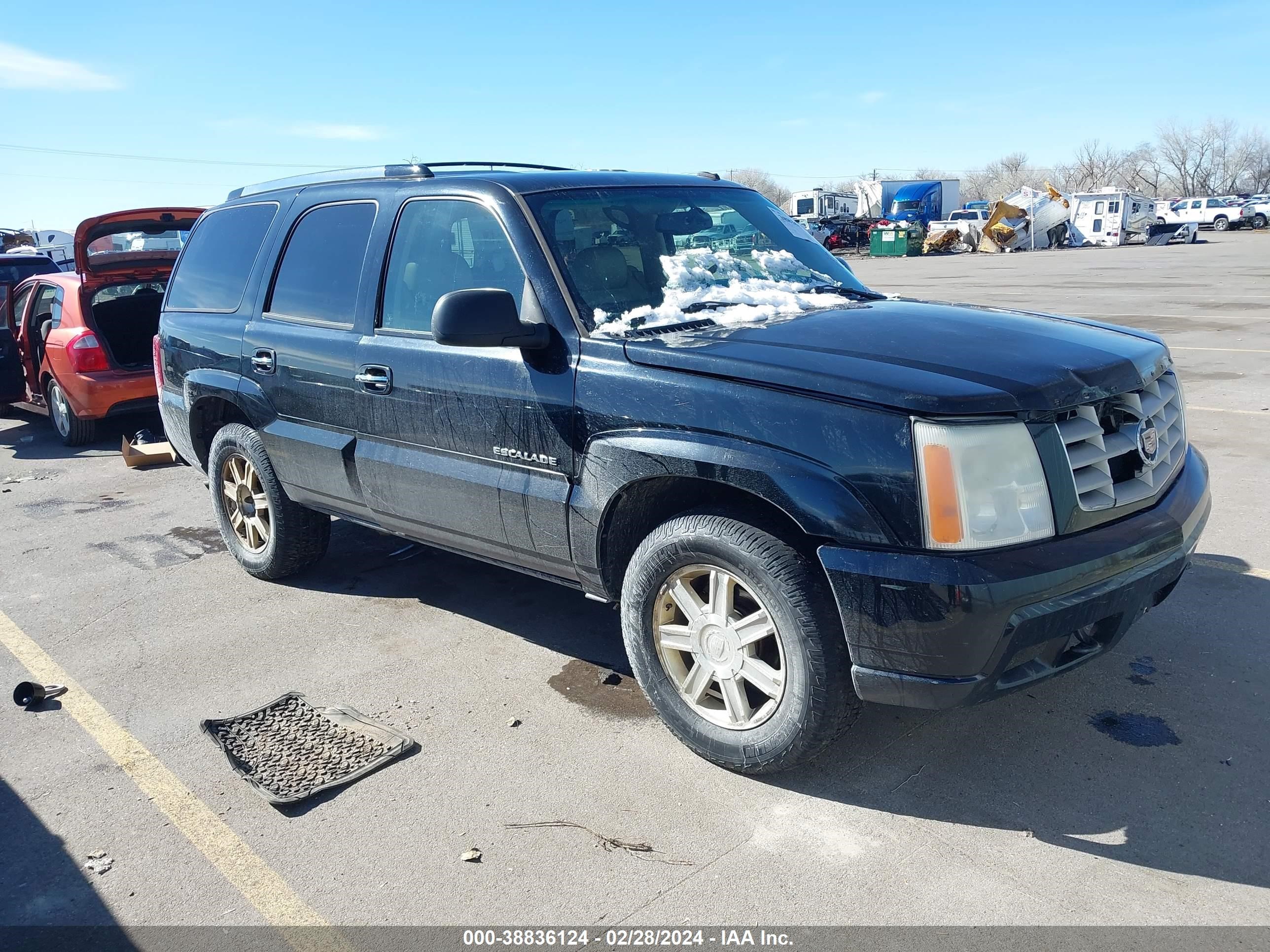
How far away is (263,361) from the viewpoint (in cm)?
492

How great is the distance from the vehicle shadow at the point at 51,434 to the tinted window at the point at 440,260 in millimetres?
6158

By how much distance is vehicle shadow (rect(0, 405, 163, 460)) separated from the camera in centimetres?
966

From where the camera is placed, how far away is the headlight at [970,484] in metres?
2.80

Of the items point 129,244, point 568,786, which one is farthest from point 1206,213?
point 568,786

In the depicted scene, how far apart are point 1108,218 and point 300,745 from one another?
52.3 metres

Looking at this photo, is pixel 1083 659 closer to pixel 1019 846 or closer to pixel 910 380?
pixel 1019 846

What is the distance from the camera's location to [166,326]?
5828mm

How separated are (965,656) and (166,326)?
4870mm

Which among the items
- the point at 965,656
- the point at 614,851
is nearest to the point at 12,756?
the point at 614,851

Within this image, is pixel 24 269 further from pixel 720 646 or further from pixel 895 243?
pixel 895 243

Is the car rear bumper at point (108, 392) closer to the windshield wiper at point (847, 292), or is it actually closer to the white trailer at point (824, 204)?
the windshield wiper at point (847, 292)

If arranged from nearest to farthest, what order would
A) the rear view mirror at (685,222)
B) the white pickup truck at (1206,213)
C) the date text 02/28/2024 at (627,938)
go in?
→ the date text 02/28/2024 at (627,938), the rear view mirror at (685,222), the white pickup truck at (1206,213)

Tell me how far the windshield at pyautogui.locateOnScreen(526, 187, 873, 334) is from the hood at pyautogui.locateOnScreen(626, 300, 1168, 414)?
0.66 feet

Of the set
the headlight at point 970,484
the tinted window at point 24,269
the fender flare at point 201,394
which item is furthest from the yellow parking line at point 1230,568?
the tinted window at point 24,269
